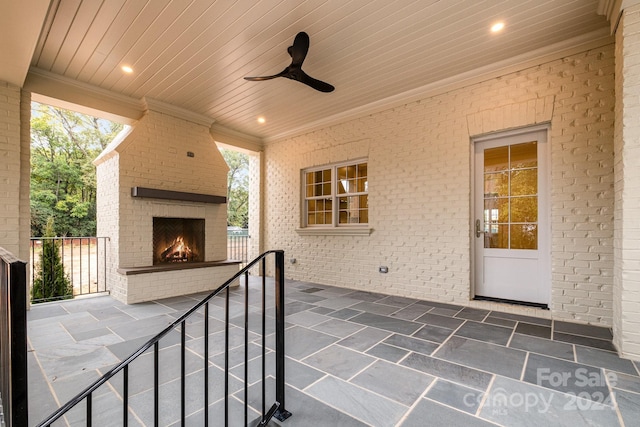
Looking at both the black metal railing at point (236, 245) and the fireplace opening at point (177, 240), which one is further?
the black metal railing at point (236, 245)

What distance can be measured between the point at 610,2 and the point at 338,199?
3.90 metres

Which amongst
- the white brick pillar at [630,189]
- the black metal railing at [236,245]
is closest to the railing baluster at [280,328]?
the white brick pillar at [630,189]

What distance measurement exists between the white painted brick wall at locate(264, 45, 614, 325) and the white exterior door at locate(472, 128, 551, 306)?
21 cm

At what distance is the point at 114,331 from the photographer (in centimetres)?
291

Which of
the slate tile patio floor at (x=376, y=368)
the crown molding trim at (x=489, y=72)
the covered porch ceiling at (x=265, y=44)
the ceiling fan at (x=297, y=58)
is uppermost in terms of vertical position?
the covered porch ceiling at (x=265, y=44)

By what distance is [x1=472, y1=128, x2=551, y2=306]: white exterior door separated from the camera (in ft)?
11.2

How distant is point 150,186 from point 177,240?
1.05 meters

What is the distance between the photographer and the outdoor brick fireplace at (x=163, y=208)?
420 cm

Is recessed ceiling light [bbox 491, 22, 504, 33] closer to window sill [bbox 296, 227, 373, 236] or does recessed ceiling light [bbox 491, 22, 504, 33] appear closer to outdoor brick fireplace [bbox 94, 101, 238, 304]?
window sill [bbox 296, 227, 373, 236]

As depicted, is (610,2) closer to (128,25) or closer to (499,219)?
(499,219)

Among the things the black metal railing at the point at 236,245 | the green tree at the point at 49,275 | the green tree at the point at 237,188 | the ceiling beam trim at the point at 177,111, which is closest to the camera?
the ceiling beam trim at the point at 177,111

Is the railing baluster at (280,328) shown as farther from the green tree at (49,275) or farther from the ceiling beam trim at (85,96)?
the green tree at (49,275)

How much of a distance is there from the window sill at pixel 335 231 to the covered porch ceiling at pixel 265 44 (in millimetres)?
2004

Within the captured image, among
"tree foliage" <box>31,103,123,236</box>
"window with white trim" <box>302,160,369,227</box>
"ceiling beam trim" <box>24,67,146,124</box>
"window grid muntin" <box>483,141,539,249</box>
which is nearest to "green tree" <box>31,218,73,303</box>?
"ceiling beam trim" <box>24,67,146,124</box>
